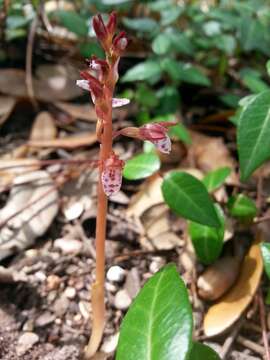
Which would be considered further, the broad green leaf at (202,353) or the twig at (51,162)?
the twig at (51,162)

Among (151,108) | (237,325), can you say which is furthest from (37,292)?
(151,108)

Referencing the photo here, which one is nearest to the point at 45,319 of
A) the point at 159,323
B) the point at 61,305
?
the point at 61,305

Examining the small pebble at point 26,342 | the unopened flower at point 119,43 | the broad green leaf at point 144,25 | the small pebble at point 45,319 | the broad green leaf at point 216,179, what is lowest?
the small pebble at point 45,319

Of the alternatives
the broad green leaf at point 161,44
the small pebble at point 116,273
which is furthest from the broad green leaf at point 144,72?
the small pebble at point 116,273

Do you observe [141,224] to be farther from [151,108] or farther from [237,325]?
[151,108]

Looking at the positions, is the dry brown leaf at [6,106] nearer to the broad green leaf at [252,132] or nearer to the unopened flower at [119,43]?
the broad green leaf at [252,132]

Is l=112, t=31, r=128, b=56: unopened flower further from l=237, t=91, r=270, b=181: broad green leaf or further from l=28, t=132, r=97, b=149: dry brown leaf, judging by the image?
l=28, t=132, r=97, b=149: dry brown leaf
